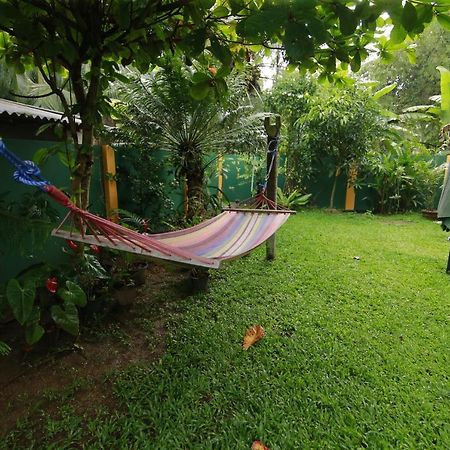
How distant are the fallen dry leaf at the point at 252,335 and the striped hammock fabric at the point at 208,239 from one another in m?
0.53

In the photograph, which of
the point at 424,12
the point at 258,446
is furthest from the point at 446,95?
the point at 258,446

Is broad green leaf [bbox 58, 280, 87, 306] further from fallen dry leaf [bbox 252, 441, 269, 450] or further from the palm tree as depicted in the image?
the palm tree

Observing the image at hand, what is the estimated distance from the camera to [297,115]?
622 cm

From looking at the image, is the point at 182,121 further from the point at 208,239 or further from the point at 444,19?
the point at 444,19

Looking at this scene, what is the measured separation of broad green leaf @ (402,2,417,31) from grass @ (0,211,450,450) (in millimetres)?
1449

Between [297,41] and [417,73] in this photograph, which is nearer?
[297,41]

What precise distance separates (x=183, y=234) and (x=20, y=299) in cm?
106

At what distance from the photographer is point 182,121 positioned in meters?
3.17

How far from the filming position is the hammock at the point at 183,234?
126cm

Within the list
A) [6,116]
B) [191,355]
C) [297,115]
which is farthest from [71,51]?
[297,115]

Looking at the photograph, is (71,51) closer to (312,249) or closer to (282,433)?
(282,433)

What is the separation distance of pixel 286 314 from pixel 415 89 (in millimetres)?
12136

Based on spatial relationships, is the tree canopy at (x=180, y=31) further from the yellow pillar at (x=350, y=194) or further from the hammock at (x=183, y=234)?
the yellow pillar at (x=350, y=194)

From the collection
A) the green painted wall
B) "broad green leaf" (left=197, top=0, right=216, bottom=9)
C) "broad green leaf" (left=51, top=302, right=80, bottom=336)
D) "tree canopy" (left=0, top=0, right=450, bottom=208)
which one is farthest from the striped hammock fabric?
"broad green leaf" (left=197, top=0, right=216, bottom=9)
